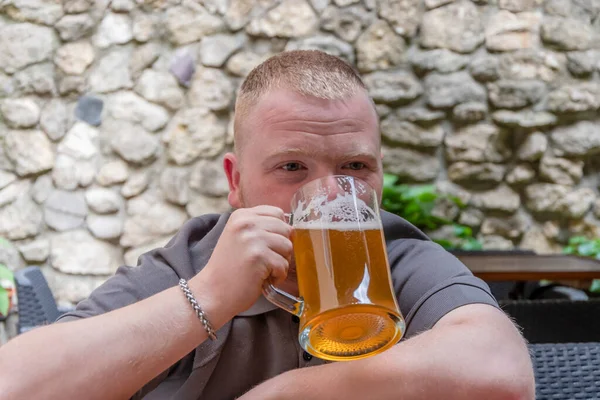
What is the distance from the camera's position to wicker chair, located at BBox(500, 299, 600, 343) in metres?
2.05

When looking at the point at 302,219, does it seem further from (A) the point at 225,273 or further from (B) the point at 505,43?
(B) the point at 505,43

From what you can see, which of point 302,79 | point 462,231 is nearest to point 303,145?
point 302,79

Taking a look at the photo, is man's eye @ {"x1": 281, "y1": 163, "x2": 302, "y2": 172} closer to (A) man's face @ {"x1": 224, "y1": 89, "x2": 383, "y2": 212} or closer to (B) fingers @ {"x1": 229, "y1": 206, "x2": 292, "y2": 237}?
(A) man's face @ {"x1": 224, "y1": 89, "x2": 383, "y2": 212}

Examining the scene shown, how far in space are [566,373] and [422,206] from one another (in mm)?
2671

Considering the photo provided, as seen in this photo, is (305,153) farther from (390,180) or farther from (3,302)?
(390,180)

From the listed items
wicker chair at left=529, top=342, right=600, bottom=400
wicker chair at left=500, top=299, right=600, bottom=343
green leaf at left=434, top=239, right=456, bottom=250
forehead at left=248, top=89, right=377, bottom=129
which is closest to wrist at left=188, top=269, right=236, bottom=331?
forehead at left=248, top=89, right=377, bottom=129

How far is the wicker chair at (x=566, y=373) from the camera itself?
110 centimetres

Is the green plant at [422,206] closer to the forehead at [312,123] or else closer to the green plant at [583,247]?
the green plant at [583,247]

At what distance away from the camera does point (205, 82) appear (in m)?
3.88

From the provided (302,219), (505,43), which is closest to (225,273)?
(302,219)

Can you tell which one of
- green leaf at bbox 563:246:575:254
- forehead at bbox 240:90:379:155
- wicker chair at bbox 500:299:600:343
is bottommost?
green leaf at bbox 563:246:575:254

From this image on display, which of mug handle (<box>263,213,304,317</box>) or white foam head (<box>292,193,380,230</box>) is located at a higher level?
white foam head (<box>292,193,380,230</box>)

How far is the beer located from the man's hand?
4 cm

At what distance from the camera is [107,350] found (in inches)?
30.9
